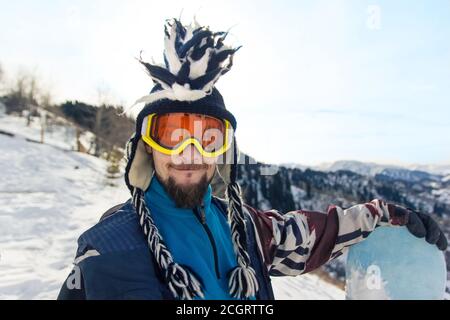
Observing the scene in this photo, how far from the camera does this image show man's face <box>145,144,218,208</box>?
172 cm

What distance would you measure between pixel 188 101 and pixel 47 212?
35.5 feet

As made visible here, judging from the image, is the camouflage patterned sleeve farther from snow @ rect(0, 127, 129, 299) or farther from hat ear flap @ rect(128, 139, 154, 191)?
snow @ rect(0, 127, 129, 299)

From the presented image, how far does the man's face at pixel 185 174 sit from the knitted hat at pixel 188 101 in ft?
0.43

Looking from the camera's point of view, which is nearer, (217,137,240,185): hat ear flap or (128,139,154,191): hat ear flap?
(128,139,154,191): hat ear flap

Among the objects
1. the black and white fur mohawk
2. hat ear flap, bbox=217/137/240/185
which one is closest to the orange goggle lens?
the black and white fur mohawk

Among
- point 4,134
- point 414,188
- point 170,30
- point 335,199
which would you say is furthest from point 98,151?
point 414,188

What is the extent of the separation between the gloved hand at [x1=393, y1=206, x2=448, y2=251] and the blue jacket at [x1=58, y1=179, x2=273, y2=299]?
0.80 metres

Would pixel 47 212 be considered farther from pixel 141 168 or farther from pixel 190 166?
pixel 190 166

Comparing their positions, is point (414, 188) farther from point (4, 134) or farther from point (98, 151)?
point (4, 134)

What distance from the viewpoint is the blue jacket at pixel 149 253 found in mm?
1393

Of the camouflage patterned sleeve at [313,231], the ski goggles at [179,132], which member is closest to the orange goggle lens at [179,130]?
the ski goggles at [179,132]

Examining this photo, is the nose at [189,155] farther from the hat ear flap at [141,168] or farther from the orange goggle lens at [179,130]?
the hat ear flap at [141,168]
